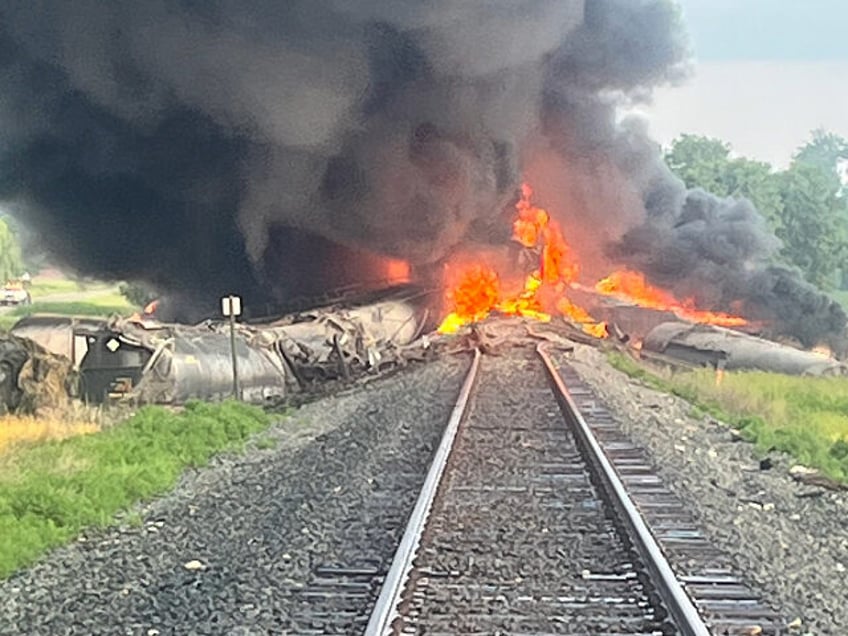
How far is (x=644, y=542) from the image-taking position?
6.70 meters

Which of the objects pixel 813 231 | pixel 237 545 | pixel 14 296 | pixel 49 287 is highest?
pixel 813 231

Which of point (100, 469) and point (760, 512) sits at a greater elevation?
point (100, 469)

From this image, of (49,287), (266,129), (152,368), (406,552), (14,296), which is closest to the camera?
(406,552)

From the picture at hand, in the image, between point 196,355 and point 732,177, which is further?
point 732,177

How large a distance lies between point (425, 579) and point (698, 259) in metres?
30.6

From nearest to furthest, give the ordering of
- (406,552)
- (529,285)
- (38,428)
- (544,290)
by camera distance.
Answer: (406,552) < (38,428) < (529,285) < (544,290)

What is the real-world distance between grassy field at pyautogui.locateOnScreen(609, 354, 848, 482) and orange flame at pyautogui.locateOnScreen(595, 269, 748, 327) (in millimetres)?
11565

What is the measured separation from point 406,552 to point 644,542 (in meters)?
1.45

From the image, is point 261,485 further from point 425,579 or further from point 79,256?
point 79,256

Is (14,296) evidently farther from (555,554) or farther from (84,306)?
(555,554)

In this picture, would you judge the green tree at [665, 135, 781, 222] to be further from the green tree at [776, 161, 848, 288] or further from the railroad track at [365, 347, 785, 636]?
the railroad track at [365, 347, 785, 636]

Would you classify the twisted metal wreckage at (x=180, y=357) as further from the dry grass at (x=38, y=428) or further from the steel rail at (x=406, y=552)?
the steel rail at (x=406, y=552)

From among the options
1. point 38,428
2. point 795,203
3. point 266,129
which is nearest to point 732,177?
point 795,203

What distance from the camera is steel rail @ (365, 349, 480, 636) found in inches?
205
